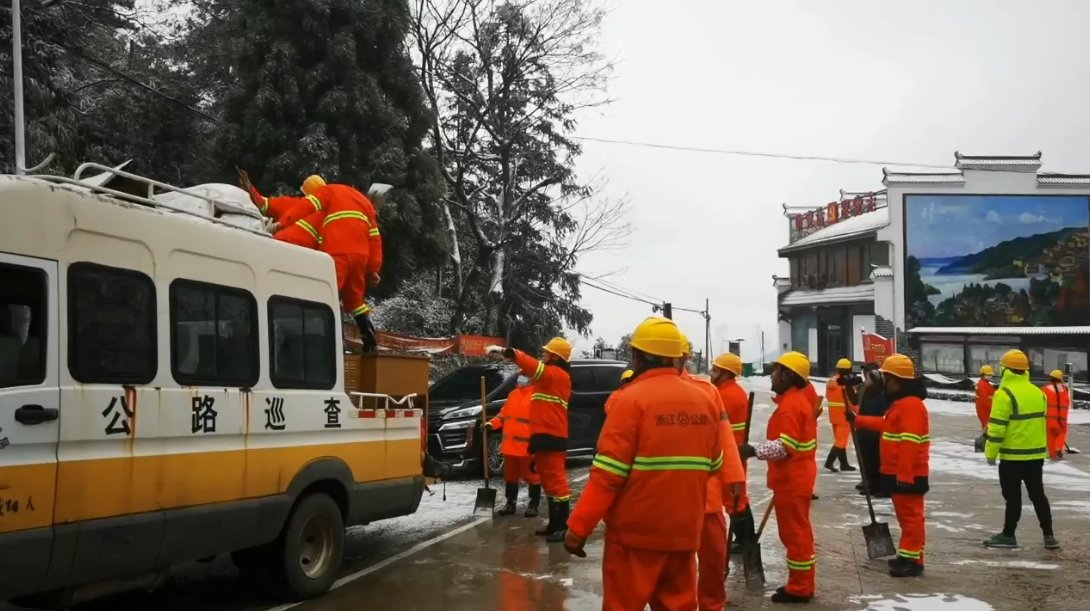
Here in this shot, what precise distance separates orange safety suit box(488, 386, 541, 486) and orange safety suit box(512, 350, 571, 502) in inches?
23.4

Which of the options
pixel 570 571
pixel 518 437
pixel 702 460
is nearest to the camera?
pixel 702 460

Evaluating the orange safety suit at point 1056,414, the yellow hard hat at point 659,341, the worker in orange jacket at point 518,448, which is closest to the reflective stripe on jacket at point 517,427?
the worker in orange jacket at point 518,448

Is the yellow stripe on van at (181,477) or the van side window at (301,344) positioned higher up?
the van side window at (301,344)

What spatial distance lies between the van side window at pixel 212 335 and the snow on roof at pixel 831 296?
40772 mm

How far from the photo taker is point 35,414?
448cm

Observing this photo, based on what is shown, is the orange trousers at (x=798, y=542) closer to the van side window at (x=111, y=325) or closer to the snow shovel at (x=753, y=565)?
the snow shovel at (x=753, y=565)

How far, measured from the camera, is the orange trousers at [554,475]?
907 cm

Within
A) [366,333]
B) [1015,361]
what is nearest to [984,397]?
[1015,361]

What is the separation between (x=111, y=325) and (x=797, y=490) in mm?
4649

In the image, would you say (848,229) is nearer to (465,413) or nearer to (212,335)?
(465,413)

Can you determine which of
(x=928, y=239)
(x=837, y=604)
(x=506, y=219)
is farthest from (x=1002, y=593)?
(x=928, y=239)

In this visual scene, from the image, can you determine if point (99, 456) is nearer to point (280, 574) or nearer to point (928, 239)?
point (280, 574)

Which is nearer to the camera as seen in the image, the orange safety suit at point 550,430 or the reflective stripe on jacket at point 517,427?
the orange safety suit at point 550,430

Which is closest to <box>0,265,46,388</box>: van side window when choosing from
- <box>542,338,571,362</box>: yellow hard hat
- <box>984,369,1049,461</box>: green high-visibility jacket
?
<box>542,338,571,362</box>: yellow hard hat
